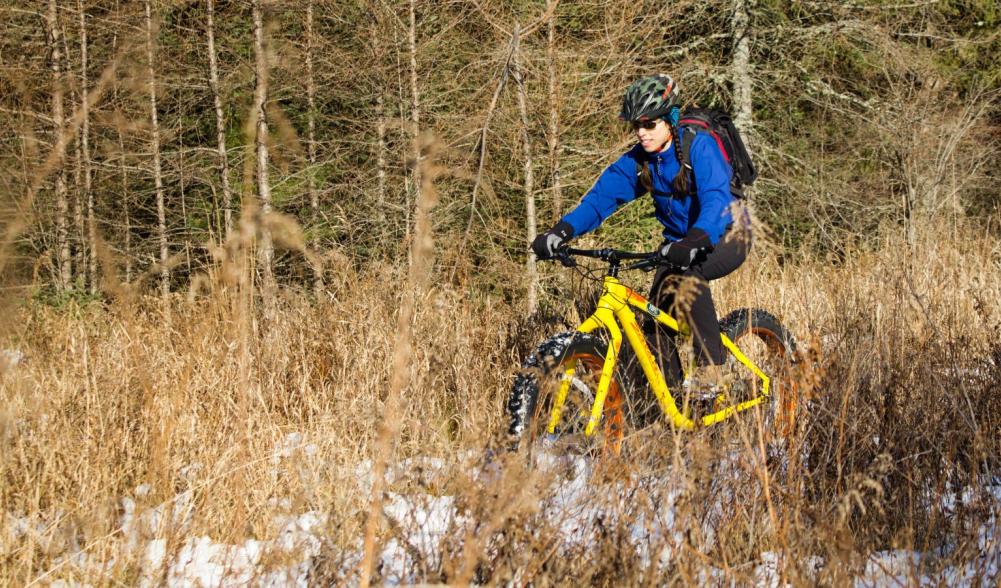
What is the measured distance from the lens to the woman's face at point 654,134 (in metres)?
4.12

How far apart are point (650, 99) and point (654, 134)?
207 mm

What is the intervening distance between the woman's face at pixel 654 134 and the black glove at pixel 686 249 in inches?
24.3

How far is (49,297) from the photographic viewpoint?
11.3m

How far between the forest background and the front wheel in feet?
0.92

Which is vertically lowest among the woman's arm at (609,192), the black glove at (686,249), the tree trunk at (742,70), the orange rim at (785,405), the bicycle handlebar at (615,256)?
the orange rim at (785,405)

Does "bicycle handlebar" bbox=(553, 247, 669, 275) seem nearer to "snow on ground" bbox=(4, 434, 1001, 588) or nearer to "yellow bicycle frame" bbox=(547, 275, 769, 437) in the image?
"yellow bicycle frame" bbox=(547, 275, 769, 437)

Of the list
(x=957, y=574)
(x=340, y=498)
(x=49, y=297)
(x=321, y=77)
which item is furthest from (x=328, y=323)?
(x=49, y=297)

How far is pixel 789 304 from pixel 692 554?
15.4ft

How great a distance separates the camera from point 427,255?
2.27 metres

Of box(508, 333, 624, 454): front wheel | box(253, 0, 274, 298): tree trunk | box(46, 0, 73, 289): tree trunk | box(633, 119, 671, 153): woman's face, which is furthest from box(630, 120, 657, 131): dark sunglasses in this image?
box(46, 0, 73, 289): tree trunk

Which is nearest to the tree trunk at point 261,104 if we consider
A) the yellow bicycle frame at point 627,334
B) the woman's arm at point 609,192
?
the woman's arm at point 609,192

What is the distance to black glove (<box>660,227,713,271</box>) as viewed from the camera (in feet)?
12.2

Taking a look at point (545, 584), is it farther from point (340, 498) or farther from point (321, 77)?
point (321, 77)

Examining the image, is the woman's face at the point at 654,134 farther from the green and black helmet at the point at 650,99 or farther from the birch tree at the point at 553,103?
the birch tree at the point at 553,103
